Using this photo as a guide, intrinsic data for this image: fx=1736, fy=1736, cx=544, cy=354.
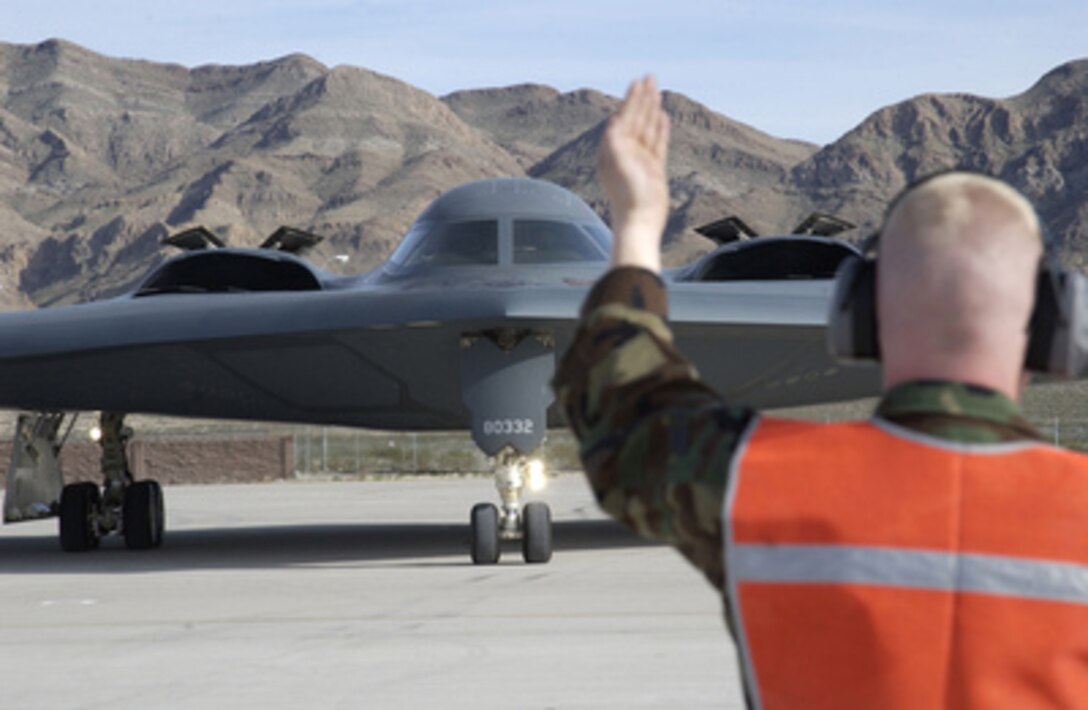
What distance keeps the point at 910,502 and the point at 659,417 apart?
13.7 inches

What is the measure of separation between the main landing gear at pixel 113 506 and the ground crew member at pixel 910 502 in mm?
17017

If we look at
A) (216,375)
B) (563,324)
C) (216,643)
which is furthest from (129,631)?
(216,375)

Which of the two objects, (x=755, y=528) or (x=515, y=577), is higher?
(x=755, y=528)

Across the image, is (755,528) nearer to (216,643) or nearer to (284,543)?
(216,643)

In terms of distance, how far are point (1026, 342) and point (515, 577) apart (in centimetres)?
1161

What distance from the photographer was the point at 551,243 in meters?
16.8

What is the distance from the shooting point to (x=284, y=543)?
19594 millimetres

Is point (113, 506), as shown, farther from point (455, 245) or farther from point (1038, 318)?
point (1038, 318)

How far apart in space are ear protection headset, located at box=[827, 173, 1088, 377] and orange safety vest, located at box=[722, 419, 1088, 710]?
0.23 m

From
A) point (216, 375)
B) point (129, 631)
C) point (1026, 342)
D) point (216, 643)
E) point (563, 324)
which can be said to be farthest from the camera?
point (216, 375)

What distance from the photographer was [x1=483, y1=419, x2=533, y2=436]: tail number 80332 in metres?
14.4

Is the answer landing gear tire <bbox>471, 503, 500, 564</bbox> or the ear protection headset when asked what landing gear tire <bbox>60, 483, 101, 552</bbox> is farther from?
the ear protection headset

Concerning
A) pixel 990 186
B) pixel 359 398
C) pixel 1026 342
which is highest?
pixel 990 186

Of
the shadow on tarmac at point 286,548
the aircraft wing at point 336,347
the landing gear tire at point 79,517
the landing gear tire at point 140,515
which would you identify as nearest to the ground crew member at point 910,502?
the aircraft wing at point 336,347
